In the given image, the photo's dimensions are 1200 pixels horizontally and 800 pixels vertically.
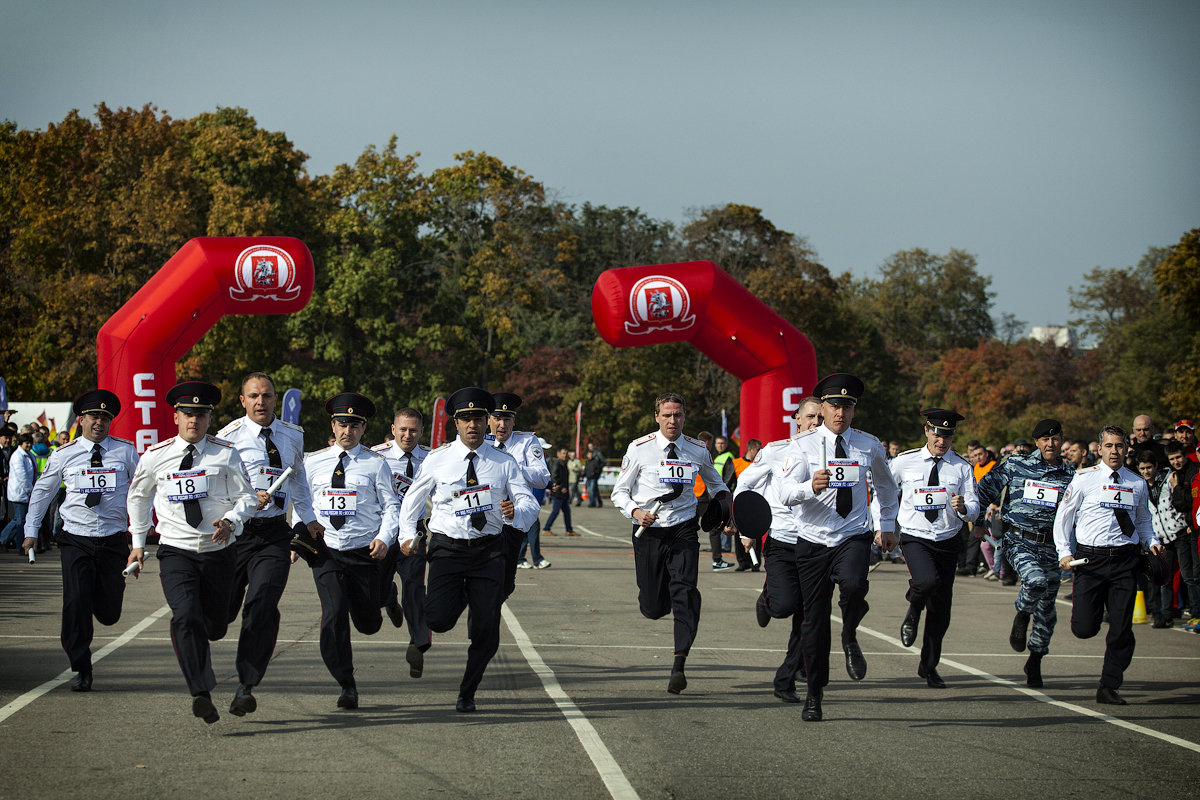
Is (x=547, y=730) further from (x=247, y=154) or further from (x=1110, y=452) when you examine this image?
(x=247, y=154)

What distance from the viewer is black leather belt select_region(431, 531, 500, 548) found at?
8352mm

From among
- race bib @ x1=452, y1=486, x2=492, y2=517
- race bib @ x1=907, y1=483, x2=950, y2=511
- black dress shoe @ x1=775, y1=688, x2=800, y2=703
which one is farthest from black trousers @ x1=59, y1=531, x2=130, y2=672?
race bib @ x1=907, y1=483, x2=950, y2=511

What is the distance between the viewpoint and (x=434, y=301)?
5225cm

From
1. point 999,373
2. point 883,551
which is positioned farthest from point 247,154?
point 999,373

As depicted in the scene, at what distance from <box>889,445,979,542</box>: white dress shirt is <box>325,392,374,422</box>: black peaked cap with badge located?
4.15m

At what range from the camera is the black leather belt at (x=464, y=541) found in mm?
8352

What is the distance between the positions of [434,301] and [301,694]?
145ft

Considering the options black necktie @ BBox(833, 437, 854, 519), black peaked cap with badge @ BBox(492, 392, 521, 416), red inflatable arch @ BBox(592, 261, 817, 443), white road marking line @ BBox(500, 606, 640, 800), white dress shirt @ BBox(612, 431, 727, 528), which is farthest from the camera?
red inflatable arch @ BBox(592, 261, 817, 443)

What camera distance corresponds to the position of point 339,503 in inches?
350

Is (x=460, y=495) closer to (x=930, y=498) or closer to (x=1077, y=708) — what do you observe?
(x=930, y=498)

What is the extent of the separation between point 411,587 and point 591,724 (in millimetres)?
2995

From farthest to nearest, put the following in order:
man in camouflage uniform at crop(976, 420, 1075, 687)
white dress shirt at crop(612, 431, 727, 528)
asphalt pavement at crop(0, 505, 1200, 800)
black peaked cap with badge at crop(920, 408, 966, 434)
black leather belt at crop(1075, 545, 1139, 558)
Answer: black peaked cap with badge at crop(920, 408, 966, 434) < man in camouflage uniform at crop(976, 420, 1075, 687) < white dress shirt at crop(612, 431, 727, 528) < black leather belt at crop(1075, 545, 1139, 558) < asphalt pavement at crop(0, 505, 1200, 800)

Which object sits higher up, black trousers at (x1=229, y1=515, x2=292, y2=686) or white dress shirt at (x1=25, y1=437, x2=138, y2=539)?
white dress shirt at (x1=25, y1=437, x2=138, y2=539)

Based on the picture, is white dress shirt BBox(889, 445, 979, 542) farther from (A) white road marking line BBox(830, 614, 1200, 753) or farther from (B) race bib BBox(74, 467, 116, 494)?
(B) race bib BBox(74, 467, 116, 494)
